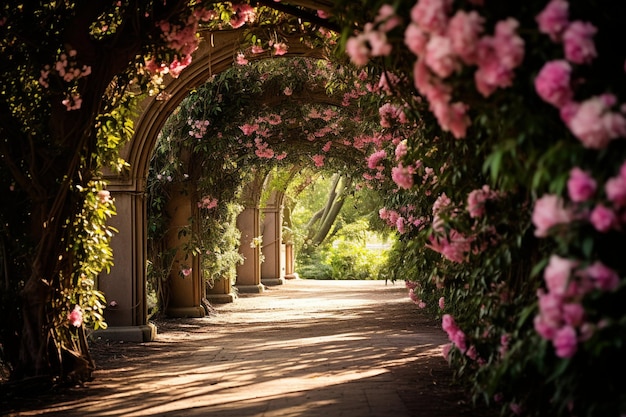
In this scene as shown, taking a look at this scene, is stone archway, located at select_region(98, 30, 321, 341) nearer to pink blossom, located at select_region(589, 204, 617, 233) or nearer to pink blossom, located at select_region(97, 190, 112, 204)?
pink blossom, located at select_region(97, 190, 112, 204)

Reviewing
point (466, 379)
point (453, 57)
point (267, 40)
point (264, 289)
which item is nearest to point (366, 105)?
point (267, 40)

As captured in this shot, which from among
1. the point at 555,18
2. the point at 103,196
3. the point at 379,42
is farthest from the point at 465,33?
the point at 103,196

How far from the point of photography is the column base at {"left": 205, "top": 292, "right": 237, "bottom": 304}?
1648cm

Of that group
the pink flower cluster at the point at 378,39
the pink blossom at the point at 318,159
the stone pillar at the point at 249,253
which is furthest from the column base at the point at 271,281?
the pink flower cluster at the point at 378,39

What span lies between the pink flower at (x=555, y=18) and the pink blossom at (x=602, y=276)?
2.82 feet

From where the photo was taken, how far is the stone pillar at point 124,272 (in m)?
9.99

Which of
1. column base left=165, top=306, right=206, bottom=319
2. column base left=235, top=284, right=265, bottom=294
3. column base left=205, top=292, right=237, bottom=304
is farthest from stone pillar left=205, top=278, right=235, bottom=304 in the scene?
column base left=235, top=284, right=265, bottom=294

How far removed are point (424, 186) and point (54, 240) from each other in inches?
111

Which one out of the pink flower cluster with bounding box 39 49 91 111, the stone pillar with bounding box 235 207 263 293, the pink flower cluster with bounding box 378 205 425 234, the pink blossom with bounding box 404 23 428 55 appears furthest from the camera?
the stone pillar with bounding box 235 207 263 293

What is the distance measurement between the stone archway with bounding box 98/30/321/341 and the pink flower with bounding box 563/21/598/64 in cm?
724

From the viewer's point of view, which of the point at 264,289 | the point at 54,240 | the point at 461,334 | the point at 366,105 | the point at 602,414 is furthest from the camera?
the point at 264,289

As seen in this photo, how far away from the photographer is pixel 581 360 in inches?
133

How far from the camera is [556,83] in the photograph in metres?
3.02

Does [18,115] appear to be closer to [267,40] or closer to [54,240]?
[54,240]
